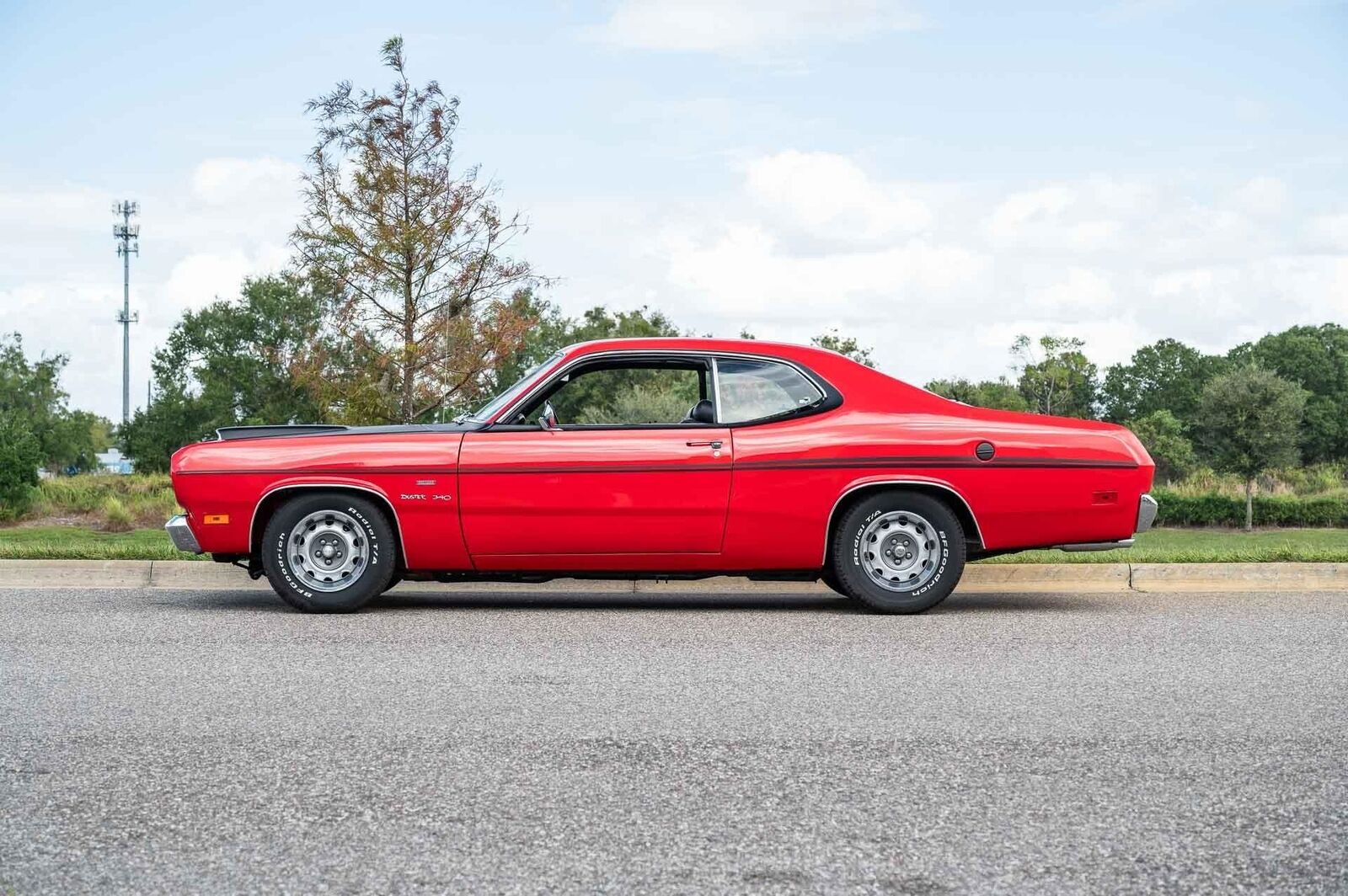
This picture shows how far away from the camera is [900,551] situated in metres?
8.78

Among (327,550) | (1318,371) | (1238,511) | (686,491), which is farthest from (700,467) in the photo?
(1318,371)

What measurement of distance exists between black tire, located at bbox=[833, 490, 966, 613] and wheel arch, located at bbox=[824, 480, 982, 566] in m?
0.05

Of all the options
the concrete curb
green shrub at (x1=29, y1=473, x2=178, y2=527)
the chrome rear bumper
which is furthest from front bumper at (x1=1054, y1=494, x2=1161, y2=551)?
green shrub at (x1=29, y1=473, x2=178, y2=527)

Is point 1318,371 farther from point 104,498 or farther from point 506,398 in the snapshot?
point 506,398

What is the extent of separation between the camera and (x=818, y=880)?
3529mm

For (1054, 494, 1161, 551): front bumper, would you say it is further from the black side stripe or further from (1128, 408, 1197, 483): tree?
(1128, 408, 1197, 483): tree

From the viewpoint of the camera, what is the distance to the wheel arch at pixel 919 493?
8672 millimetres

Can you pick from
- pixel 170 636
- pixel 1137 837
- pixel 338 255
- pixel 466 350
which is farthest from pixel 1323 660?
pixel 338 255

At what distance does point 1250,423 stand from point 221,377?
5120 centimetres

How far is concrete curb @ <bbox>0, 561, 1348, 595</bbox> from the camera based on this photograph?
10.2 metres

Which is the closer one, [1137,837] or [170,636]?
[1137,837]

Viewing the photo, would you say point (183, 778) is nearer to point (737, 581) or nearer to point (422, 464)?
point (422, 464)

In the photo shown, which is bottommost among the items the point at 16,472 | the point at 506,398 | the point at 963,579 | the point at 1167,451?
the point at 963,579

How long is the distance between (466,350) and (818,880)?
662 inches
